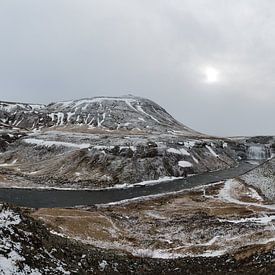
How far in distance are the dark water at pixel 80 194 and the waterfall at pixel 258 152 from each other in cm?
5917

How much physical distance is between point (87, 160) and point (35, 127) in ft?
232

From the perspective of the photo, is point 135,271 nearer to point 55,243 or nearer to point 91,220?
point 55,243

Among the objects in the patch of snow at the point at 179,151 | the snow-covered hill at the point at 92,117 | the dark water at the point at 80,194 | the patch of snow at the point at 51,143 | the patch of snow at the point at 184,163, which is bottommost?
the dark water at the point at 80,194

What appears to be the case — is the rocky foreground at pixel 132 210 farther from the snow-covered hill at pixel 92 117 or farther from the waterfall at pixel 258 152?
the snow-covered hill at pixel 92 117

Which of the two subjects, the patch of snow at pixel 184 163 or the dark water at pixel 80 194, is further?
the patch of snow at pixel 184 163

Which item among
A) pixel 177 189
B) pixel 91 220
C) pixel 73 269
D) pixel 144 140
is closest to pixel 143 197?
pixel 177 189

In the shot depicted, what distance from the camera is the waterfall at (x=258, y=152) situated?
151 metres

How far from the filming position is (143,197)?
7406 centimetres

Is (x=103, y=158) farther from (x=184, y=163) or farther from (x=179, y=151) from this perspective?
(x=179, y=151)

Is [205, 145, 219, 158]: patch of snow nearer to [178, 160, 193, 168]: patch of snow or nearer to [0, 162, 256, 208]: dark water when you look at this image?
[178, 160, 193, 168]: patch of snow

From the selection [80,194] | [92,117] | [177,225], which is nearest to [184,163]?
[80,194]

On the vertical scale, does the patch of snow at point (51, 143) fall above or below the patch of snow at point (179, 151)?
below

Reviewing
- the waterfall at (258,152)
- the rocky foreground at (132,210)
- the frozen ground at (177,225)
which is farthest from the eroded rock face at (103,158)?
the frozen ground at (177,225)

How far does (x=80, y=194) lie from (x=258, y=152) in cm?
9219
